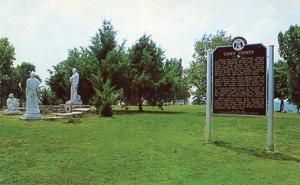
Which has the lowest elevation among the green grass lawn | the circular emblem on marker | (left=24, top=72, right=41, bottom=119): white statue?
the green grass lawn

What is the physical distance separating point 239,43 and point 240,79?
135 cm

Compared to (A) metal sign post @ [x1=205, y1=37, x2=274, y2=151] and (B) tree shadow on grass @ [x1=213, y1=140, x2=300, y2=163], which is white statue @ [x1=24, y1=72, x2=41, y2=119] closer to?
(A) metal sign post @ [x1=205, y1=37, x2=274, y2=151]

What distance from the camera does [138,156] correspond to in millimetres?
13211

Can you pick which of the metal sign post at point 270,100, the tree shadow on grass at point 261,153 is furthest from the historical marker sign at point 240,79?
the tree shadow on grass at point 261,153

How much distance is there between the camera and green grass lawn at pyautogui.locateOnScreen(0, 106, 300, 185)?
11094mm

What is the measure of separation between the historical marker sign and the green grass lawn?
4.65ft

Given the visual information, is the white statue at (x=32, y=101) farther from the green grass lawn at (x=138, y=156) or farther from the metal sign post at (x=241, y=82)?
the metal sign post at (x=241, y=82)

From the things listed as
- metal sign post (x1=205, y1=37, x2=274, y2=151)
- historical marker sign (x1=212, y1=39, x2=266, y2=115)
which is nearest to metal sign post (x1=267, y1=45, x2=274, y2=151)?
metal sign post (x1=205, y1=37, x2=274, y2=151)

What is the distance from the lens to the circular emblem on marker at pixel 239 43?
1603cm

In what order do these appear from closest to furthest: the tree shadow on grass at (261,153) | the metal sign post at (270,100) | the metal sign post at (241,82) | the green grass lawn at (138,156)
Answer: the green grass lawn at (138,156) → the tree shadow on grass at (261,153) → the metal sign post at (270,100) → the metal sign post at (241,82)

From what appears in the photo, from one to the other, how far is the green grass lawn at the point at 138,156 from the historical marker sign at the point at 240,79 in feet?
4.65

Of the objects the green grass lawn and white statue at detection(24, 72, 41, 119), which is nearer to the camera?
the green grass lawn

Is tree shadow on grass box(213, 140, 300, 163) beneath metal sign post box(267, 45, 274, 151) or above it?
beneath

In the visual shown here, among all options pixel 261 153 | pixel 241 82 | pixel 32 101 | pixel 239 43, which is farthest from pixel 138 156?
pixel 32 101
